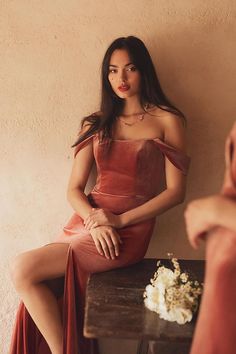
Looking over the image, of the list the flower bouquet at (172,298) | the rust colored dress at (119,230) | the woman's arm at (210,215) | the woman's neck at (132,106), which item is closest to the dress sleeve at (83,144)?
the rust colored dress at (119,230)

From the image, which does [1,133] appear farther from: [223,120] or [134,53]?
[223,120]

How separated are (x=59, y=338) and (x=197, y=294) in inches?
22.0

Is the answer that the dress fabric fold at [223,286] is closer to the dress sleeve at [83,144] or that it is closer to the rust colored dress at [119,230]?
the rust colored dress at [119,230]

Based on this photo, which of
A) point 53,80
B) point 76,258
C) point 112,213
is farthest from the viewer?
point 53,80

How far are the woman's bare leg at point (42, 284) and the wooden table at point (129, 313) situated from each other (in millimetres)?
146

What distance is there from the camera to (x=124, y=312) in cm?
112

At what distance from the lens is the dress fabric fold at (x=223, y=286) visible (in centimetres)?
77

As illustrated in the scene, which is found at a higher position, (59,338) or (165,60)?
(165,60)

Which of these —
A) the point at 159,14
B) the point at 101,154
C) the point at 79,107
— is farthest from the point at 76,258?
the point at 159,14

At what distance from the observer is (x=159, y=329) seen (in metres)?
1.06

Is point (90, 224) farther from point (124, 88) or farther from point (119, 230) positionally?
point (124, 88)

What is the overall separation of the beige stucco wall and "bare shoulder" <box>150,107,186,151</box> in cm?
15

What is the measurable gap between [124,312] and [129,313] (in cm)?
1

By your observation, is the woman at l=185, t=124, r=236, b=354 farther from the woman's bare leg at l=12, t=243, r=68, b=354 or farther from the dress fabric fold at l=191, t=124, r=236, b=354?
the woman's bare leg at l=12, t=243, r=68, b=354
